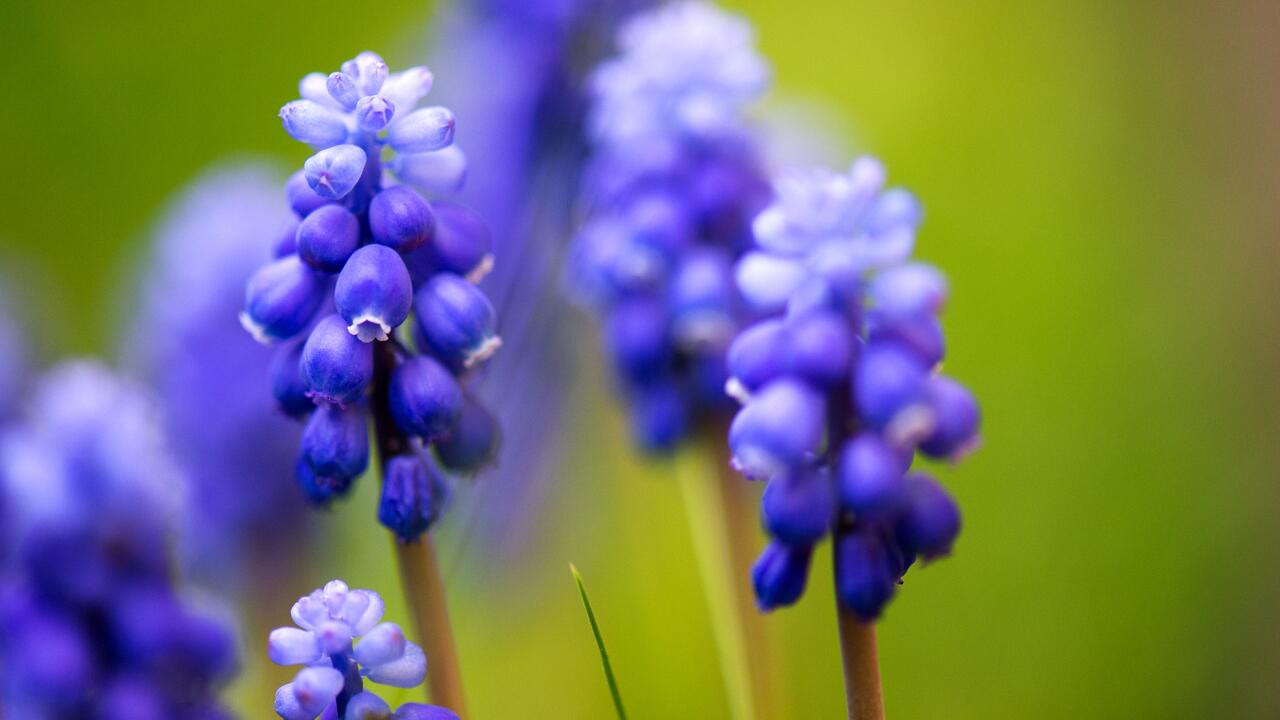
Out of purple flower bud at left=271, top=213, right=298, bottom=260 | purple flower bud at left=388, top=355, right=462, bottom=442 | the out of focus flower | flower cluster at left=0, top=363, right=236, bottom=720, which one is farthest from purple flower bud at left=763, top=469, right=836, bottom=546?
the out of focus flower

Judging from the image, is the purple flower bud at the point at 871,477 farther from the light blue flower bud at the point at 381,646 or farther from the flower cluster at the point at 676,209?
the flower cluster at the point at 676,209

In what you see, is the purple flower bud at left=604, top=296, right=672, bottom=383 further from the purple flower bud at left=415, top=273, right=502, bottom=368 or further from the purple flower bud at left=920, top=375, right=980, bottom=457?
the purple flower bud at left=920, top=375, right=980, bottom=457

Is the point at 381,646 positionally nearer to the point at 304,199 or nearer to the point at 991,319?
the point at 304,199

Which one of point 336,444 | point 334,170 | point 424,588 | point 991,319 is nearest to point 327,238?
point 334,170

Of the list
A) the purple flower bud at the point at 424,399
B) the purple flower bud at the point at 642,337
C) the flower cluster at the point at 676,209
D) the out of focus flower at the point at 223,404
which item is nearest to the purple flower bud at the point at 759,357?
the purple flower bud at the point at 424,399

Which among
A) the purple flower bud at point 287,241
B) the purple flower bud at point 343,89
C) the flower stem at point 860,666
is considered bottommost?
the flower stem at point 860,666

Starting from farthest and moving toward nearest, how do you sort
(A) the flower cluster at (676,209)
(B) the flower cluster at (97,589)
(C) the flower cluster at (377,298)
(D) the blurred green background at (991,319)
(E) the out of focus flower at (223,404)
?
(D) the blurred green background at (991,319) → (E) the out of focus flower at (223,404) → (A) the flower cluster at (676,209) → (B) the flower cluster at (97,589) → (C) the flower cluster at (377,298)
